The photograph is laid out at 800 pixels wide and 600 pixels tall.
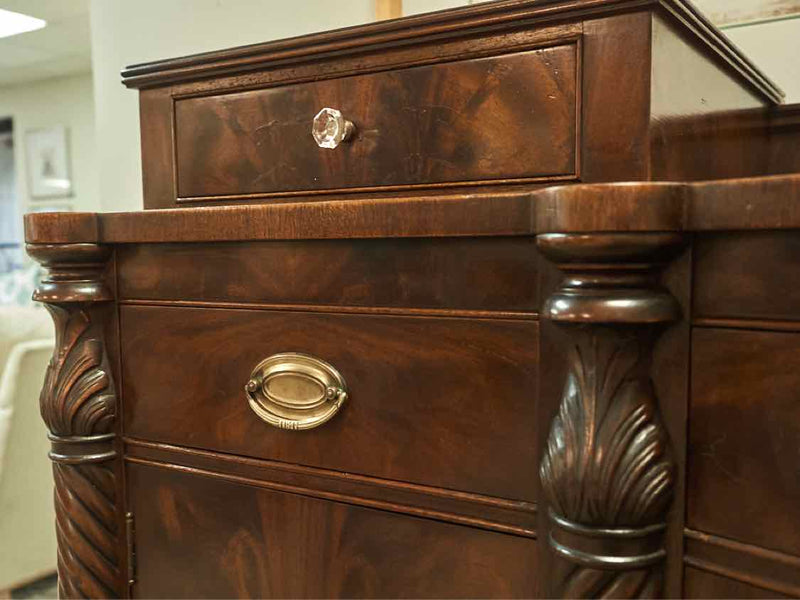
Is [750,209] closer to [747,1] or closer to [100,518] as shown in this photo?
[100,518]

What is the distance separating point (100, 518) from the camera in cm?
65

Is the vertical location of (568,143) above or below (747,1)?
below

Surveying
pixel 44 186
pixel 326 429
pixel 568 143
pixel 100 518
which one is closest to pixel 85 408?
pixel 100 518

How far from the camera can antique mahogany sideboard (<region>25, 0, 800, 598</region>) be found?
0.38m

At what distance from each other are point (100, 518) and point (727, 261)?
0.57 metres

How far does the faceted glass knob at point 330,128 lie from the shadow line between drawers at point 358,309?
0.16 metres

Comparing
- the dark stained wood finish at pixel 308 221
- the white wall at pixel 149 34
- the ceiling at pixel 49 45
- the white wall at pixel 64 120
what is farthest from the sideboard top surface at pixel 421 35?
the white wall at pixel 64 120

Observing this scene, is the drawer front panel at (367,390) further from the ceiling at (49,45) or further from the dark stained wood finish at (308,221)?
the ceiling at (49,45)

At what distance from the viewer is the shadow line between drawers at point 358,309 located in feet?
1.54

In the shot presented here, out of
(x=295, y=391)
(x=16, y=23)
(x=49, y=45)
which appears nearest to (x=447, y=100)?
(x=295, y=391)

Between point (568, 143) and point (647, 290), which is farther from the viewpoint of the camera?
point (568, 143)

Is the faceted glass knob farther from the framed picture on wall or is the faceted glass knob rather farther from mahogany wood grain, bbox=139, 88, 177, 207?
the framed picture on wall

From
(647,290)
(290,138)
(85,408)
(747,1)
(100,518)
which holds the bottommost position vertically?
(100,518)

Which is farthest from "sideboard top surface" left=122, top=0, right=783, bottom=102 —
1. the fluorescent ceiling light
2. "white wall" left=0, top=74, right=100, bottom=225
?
"white wall" left=0, top=74, right=100, bottom=225
